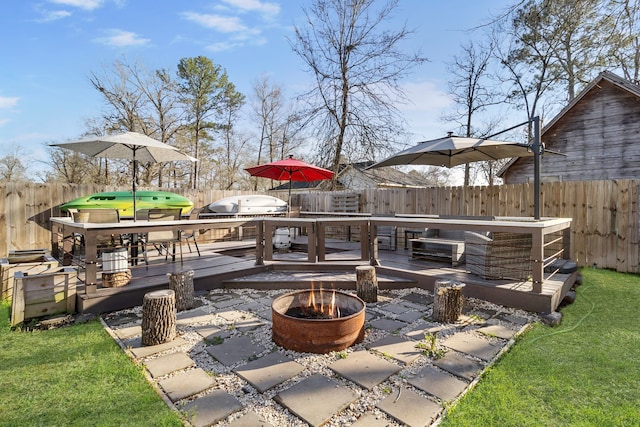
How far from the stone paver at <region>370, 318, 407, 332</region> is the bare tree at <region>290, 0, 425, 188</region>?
8.27 metres

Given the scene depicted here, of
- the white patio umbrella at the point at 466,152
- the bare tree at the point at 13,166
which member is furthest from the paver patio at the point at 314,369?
the bare tree at the point at 13,166

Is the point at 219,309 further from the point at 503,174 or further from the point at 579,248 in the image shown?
the point at 503,174

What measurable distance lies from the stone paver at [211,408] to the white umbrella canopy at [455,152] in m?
4.03

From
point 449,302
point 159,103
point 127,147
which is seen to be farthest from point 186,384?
point 159,103

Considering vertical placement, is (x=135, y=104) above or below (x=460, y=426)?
above

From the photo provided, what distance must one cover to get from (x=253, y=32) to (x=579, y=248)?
1050 cm

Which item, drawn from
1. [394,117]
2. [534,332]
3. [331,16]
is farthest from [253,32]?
[534,332]

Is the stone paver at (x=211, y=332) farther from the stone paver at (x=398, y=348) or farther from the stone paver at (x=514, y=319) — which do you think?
the stone paver at (x=514, y=319)

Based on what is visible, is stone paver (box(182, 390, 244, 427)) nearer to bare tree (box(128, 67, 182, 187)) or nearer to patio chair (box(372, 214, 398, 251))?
patio chair (box(372, 214, 398, 251))

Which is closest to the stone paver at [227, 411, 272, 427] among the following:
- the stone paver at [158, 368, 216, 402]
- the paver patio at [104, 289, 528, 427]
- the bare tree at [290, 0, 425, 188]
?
the paver patio at [104, 289, 528, 427]

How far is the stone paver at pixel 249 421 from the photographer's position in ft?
6.04

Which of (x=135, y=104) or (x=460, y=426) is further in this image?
(x=135, y=104)

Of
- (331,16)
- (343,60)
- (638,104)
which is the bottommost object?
(638,104)

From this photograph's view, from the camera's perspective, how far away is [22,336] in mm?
3062
